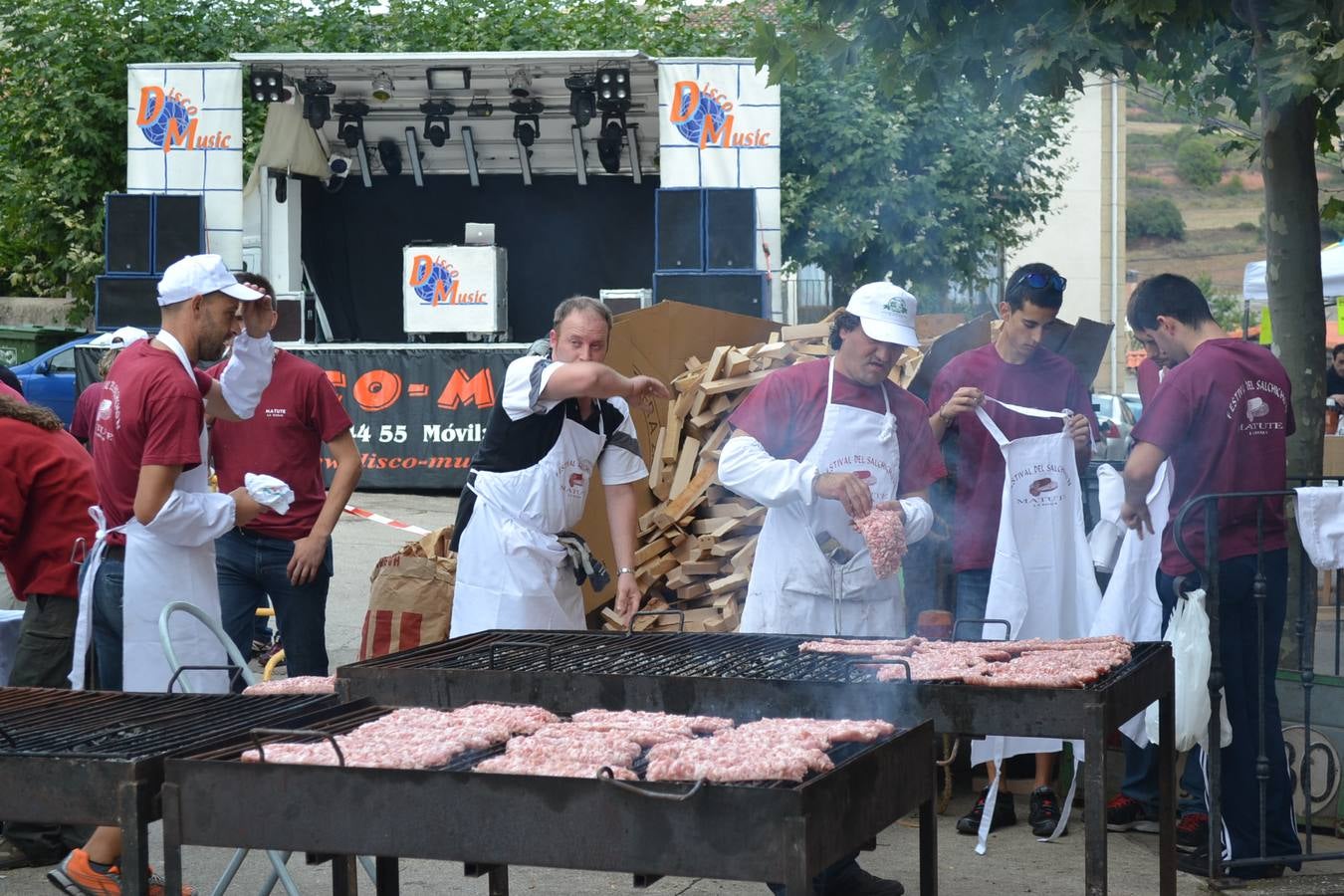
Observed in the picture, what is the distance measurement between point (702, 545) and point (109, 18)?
18565 millimetres

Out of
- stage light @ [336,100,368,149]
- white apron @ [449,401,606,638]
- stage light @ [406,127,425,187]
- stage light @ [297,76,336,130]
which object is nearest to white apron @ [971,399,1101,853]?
white apron @ [449,401,606,638]

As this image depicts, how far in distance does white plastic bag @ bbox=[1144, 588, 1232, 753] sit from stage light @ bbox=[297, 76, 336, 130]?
1320 cm

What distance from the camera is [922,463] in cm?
511

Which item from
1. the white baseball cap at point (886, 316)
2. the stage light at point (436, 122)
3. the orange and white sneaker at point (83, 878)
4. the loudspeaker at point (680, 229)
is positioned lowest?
the orange and white sneaker at point (83, 878)

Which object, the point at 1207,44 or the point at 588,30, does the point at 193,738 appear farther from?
the point at 588,30

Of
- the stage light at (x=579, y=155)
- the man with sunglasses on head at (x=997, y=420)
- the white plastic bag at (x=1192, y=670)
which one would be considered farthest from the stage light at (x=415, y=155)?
the white plastic bag at (x=1192, y=670)

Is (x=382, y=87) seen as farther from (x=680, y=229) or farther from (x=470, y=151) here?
(x=680, y=229)

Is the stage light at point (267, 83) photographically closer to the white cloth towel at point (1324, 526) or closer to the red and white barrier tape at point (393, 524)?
the red and white barrier tape at point (393, 524)

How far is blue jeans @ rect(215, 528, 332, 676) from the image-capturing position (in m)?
5.53

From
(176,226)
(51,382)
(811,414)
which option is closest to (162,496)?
(811,414)

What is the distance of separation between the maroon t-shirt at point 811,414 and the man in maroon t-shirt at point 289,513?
5.19 feet

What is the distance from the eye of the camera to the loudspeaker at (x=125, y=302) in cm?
1571

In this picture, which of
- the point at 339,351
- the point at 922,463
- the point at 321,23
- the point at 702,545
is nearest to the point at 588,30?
the point at 321,23

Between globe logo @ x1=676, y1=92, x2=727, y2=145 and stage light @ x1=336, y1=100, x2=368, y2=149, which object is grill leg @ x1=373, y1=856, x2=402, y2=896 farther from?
stage light @ x1=336, y1=100, x2=368, y2=149
